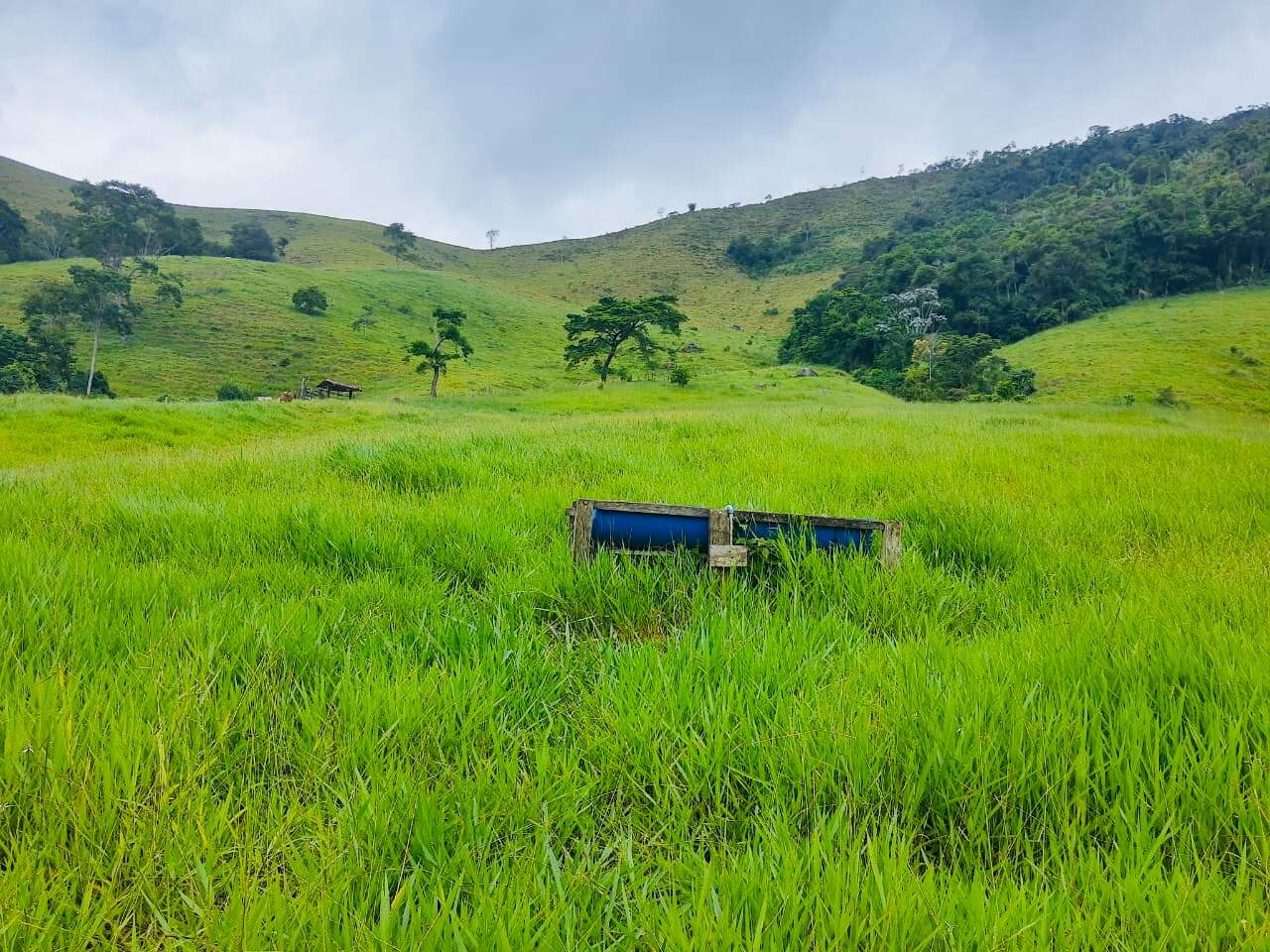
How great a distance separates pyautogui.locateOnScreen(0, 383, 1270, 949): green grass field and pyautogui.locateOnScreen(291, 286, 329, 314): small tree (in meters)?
85.4

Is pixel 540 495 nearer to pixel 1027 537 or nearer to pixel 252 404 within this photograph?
pixel 1027 537

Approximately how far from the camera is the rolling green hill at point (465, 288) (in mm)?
62312

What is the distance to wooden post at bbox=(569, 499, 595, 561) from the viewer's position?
284cm

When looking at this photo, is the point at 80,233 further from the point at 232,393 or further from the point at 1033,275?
the point at 1033,275

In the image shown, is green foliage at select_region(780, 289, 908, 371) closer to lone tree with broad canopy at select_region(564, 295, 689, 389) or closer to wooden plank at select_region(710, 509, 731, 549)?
lone tree with broad canopy at select_region(564, 295, 689, 389)

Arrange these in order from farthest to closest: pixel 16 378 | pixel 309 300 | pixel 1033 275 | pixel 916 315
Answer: pixel 1033 275
pixel 916 315
pixel 309 300
pixel 16 378

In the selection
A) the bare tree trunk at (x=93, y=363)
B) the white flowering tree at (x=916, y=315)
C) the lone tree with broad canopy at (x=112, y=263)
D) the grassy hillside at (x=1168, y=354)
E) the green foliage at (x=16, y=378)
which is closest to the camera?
the green foliage at (x=16, y=378)

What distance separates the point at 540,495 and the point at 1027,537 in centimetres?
331

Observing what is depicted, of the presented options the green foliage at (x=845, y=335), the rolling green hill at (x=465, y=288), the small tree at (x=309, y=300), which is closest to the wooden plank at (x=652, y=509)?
the rolling green hill at (x=465, y=288)

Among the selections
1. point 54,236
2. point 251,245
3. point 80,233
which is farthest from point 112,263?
point 251,245

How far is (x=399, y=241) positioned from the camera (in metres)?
134

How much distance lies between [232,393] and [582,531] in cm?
6038

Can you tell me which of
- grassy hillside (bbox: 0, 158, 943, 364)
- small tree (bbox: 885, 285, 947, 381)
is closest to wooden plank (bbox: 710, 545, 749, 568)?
small tree (bbox: 885, 285, 947, 381)

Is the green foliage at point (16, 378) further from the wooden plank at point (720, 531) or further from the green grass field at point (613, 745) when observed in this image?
the wooden plank at point (720, 531)
